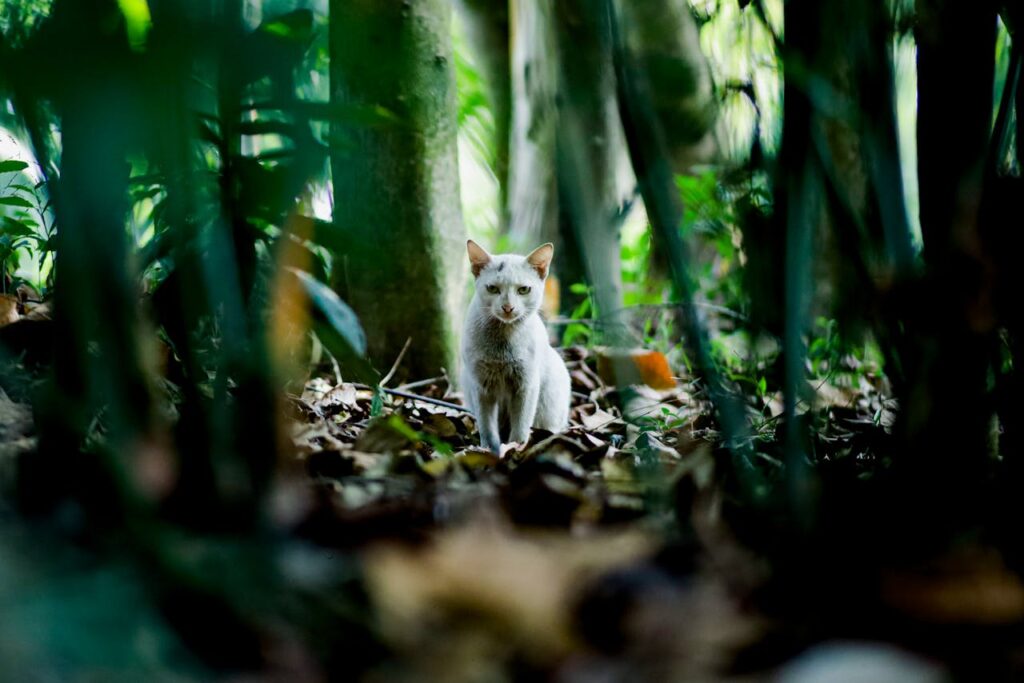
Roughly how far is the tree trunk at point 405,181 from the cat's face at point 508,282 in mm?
89

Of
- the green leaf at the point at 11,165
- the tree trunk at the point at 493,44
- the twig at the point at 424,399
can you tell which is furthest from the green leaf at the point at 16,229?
the tree trunk at the point at 493,44

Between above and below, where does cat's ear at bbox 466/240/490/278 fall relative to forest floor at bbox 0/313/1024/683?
above

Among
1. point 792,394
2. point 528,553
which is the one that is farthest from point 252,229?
point 792,394

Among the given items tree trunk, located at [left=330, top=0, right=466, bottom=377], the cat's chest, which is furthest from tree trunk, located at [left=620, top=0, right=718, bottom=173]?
the cat's chest

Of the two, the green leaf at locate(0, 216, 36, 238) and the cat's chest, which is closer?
the green leaf at locate(0, 216, 36, 238)

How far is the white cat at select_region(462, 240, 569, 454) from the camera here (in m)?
2.46

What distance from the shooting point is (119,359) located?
804 millimetres

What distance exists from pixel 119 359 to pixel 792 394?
0.76m

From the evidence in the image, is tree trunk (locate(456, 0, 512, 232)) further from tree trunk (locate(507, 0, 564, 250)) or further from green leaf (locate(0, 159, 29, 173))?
green leaf (locate(0, 159, 29, 173))

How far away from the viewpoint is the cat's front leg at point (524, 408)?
8.14ft

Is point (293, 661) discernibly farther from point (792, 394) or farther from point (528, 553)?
point (792, 394)

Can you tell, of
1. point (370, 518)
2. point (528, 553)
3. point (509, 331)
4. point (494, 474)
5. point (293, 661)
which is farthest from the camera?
point (509, 331)

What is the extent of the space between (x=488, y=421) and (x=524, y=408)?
0.17 meters

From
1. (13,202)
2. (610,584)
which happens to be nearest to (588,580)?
(610,584)
